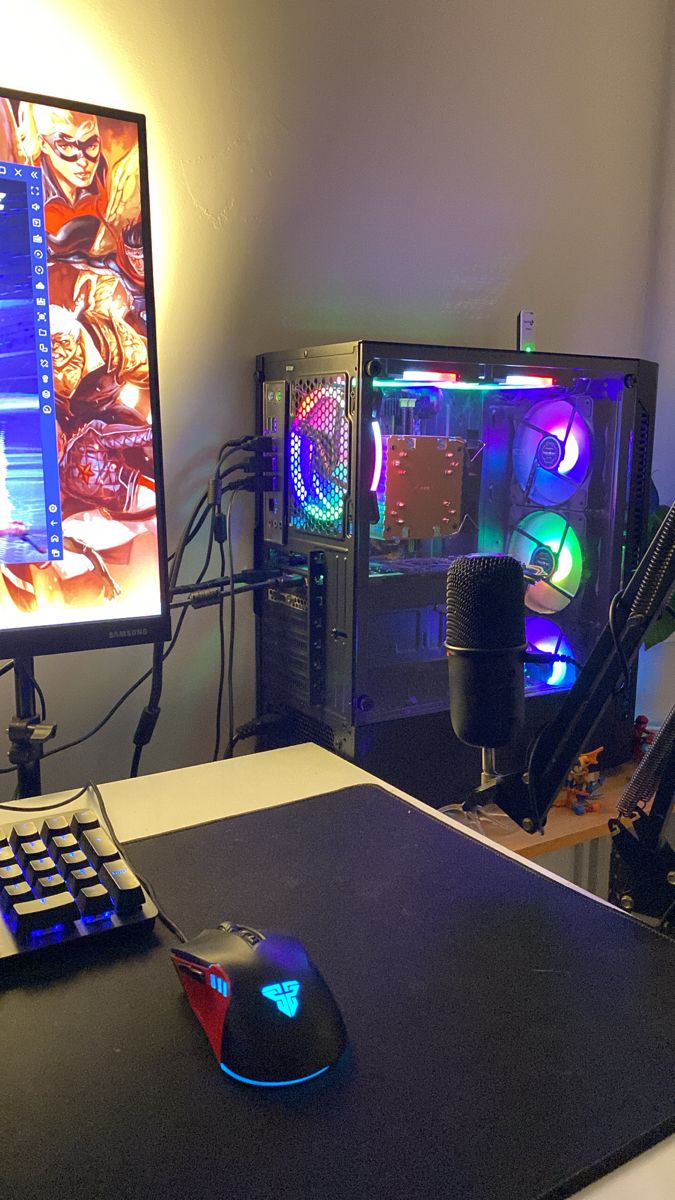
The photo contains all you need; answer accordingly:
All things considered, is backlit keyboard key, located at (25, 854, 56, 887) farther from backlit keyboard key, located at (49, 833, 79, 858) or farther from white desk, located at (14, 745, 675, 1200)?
white desk, located at (14, 745, 675, 1200)

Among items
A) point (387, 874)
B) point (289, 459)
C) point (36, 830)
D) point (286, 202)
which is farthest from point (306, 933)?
point (286, 202)

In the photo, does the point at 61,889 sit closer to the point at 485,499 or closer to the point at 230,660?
the point at 230,660

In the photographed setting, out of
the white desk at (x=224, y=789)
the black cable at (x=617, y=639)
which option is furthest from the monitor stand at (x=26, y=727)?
the black cable at (x=617, y=639)

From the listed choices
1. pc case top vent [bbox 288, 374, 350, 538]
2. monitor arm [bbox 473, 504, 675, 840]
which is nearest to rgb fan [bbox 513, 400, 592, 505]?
pc case top vent [bbox 288, 374, 350, 538]

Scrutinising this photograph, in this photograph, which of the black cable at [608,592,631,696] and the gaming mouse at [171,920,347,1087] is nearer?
the gaming mouse at [171,920,347,1087]

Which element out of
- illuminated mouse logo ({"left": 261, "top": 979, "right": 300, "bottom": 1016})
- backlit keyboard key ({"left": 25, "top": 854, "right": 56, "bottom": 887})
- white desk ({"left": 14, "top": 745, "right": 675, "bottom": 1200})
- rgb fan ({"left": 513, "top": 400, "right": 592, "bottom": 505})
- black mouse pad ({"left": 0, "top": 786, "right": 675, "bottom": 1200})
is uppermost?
rgb fan ({"left": 513, "top": 400, "right": 592, "bottom": 505})

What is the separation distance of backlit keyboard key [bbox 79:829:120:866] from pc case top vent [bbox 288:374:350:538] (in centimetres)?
47

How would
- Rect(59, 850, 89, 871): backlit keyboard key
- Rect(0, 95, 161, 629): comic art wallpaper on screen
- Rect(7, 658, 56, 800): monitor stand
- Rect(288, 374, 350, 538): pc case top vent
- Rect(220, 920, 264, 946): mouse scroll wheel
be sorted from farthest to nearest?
Rect(288, 374, 350, 538): pc case top vent → Rect(7, 658, 56, 800): monitor stand → Rect(0, 95, 161, 629): comic art wallpaper on screen → Rect(59, 850, 89, 871): backlit keyboard key → Rect(220, 920, 264, 946): mouse scroll wheel

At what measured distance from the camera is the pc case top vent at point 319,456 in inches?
39.6

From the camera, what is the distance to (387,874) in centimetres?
69

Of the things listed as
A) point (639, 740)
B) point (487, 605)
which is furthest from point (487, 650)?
point (639, 740)

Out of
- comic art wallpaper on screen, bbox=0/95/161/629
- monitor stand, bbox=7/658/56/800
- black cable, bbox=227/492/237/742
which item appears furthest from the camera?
black cable, bbox=227/492/237/742

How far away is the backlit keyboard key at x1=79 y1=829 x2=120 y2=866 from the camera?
0.63 metres

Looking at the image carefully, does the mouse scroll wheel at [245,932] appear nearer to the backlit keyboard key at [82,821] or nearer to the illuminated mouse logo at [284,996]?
the illuminated mouse logo at [284,996]
